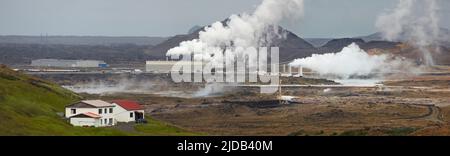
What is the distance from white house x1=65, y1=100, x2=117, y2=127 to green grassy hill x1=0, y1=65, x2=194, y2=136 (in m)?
0.78

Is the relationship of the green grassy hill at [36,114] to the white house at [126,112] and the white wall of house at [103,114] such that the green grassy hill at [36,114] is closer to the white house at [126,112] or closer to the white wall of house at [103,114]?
the white wall of house at [103,114]

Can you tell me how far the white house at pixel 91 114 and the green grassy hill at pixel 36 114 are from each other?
2.56 feet

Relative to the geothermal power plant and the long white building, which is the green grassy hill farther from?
the long white building

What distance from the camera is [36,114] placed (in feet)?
195

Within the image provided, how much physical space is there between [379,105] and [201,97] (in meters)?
22.9

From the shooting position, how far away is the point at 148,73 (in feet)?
510

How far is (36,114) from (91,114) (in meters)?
3.55

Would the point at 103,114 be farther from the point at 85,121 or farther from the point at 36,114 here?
the point at 36,114

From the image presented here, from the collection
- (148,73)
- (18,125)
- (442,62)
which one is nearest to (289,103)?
(148,73)

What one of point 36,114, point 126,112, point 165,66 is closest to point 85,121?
point 36,114

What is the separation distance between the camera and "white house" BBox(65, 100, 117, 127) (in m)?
60.1

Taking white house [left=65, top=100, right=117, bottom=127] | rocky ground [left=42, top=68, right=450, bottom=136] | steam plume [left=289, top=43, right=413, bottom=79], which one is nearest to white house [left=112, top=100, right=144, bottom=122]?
white house [left=65, top=100, right=117, bottom=127]

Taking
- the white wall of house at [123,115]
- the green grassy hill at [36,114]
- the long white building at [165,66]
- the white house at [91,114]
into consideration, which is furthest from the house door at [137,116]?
the long white building at [165,66]
